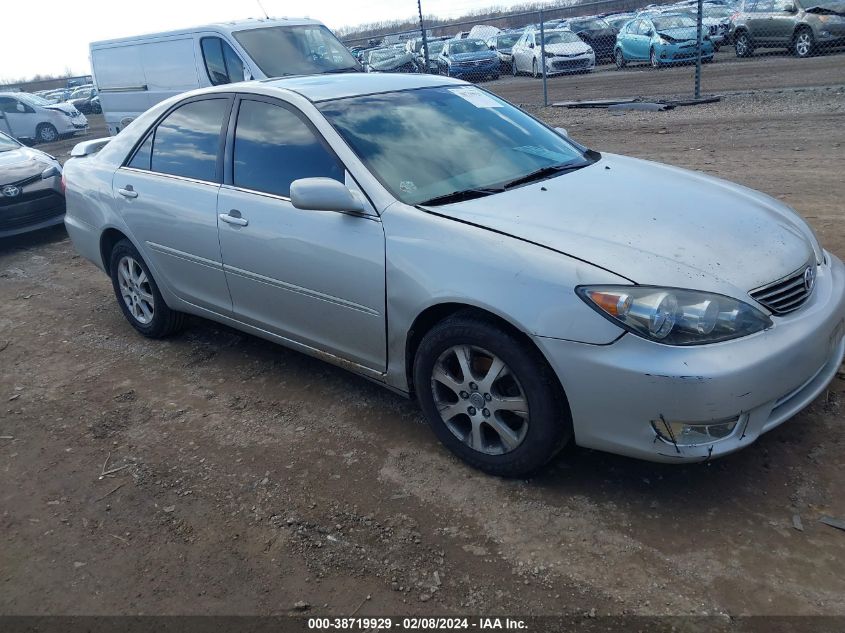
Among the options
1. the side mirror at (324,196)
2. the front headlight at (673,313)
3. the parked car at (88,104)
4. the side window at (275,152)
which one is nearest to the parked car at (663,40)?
the side window at (275,152)

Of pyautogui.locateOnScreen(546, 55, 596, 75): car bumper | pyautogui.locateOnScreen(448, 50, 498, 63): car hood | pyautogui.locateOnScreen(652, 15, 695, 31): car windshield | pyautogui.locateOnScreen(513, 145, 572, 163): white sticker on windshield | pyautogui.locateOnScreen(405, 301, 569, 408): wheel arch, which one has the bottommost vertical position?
pyautogui.locateOnScreen(405, 301, 569, 408): wheel arch

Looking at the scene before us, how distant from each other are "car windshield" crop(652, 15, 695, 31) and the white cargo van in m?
10.3

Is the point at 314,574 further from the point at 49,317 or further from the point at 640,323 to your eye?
the point at 49,317

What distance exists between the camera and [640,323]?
266 centimetres

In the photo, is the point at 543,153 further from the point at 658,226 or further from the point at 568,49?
the point at 568,49

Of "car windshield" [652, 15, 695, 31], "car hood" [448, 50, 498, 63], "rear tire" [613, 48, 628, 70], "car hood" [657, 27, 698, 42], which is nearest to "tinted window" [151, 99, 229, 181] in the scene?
"car hood" [657, 27, 698, 42]

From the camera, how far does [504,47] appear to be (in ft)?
81.6

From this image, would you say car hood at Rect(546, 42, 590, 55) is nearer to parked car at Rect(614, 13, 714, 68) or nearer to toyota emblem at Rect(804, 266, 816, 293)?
parked car at Rect(614, 13, 714, 68)

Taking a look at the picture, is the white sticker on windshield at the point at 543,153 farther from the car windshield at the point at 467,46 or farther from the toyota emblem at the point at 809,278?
the car windshield at the point at 467,46

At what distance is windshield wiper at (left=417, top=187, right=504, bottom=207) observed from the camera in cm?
334

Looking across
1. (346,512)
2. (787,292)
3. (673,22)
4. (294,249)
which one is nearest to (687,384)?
(787,292)

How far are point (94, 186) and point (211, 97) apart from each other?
1.32m

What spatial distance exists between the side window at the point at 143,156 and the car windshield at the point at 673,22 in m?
16.2

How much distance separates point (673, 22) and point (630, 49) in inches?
67.2
